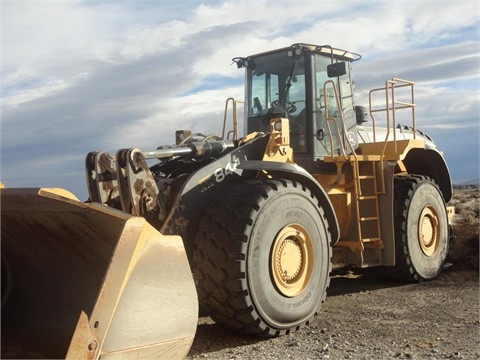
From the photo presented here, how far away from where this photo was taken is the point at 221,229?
5160 millimetres

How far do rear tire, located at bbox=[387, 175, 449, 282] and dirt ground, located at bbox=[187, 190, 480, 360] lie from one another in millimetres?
198

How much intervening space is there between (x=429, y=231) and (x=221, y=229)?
13.4 ft

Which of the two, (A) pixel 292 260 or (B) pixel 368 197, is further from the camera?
(B) pixel 368 197

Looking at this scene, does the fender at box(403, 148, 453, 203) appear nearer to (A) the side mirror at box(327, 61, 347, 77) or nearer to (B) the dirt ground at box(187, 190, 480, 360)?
(B) the dirt ground at box(187, 190, 480, 360)

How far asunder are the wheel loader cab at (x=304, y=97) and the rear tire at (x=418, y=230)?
3.36ft

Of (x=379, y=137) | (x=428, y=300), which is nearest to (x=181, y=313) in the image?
(x=428, y=300)

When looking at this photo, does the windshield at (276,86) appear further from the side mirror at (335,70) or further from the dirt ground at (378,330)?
the dirt ground at (378,330)

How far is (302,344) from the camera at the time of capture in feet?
16.9

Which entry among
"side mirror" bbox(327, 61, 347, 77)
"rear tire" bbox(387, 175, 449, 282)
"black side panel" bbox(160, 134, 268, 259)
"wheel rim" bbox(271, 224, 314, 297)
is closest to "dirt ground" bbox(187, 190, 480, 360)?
"rear tire" bbox(387, 175, 449, 282)

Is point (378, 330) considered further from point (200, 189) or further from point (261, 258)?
point (200, 189)

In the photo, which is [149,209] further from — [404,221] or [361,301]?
[404,221]

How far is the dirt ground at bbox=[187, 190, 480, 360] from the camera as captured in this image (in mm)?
4938

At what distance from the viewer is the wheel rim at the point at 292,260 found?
5418 millimetres

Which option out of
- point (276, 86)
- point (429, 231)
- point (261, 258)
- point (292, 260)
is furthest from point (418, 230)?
point (261, 258)
